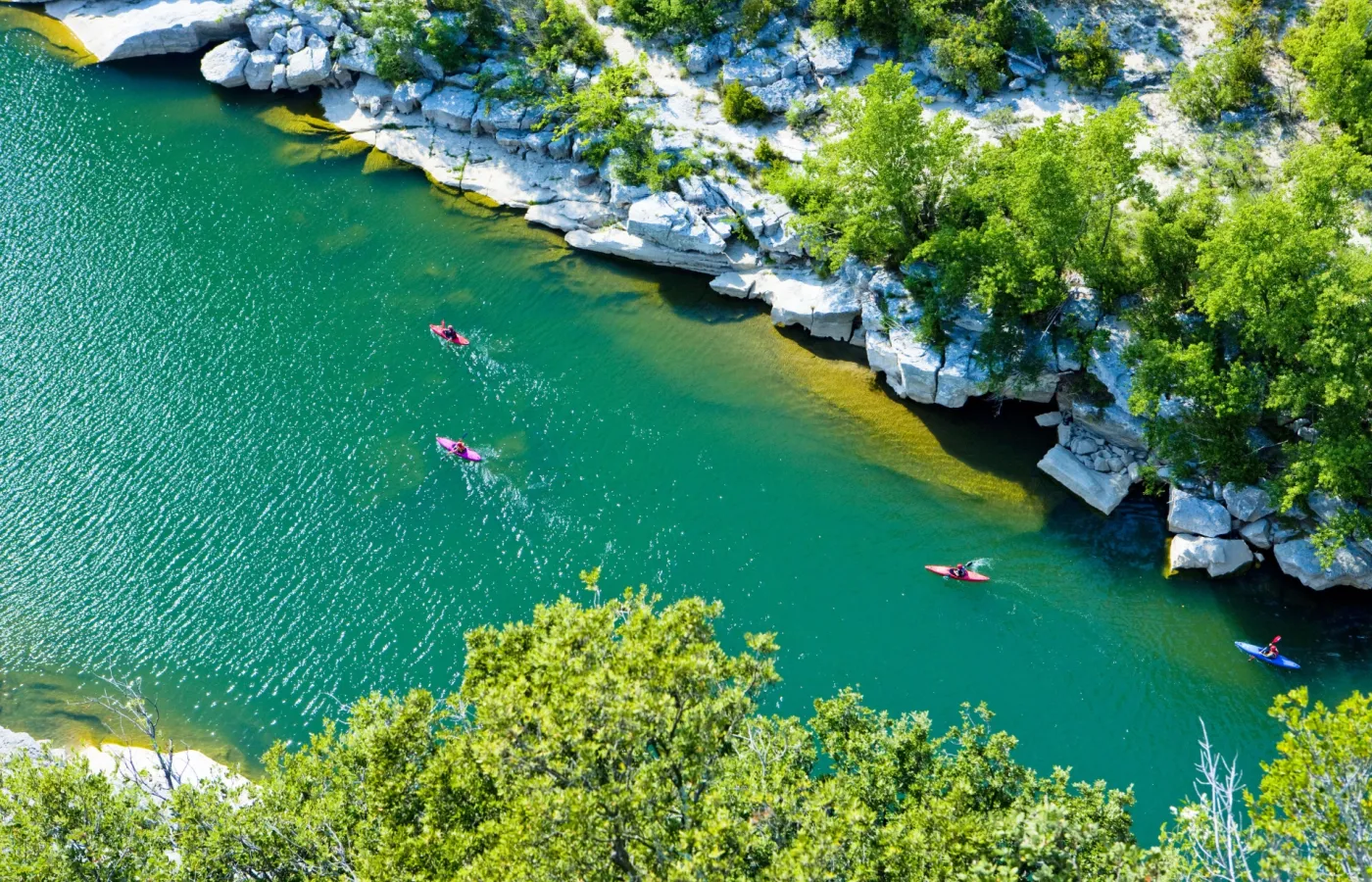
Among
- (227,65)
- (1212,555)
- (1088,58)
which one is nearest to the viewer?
(1212,555)

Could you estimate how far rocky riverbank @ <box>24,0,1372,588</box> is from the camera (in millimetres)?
39625

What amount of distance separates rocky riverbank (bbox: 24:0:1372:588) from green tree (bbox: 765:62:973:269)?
1.52 meters

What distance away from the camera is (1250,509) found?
37625mm

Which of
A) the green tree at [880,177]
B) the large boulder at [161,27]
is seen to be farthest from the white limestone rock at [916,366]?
the large boulder at [161,27]

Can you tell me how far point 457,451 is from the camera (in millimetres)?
42094

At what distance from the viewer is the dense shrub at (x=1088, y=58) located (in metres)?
47.5

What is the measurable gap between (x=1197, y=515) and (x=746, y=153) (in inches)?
1042

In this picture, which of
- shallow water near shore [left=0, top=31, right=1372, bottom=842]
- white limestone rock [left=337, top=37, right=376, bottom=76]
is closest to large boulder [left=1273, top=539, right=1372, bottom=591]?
shallow water near shore [left=0, top=31, right=1372, bottom=842]

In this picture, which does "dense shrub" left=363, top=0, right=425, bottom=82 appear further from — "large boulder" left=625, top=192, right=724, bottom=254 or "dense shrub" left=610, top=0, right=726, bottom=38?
"large boulder" left=625, top=192, right=724, bottom=254

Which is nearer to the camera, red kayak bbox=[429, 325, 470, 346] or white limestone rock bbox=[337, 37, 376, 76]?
red kayak bbox=[429, 325, 470, 346]

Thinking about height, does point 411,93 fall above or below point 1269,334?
above

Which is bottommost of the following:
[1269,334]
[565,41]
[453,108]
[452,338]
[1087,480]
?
[1087,480]

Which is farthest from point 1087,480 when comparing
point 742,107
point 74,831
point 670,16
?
point 74,831

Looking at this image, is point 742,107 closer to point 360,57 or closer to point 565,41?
point 565,41
